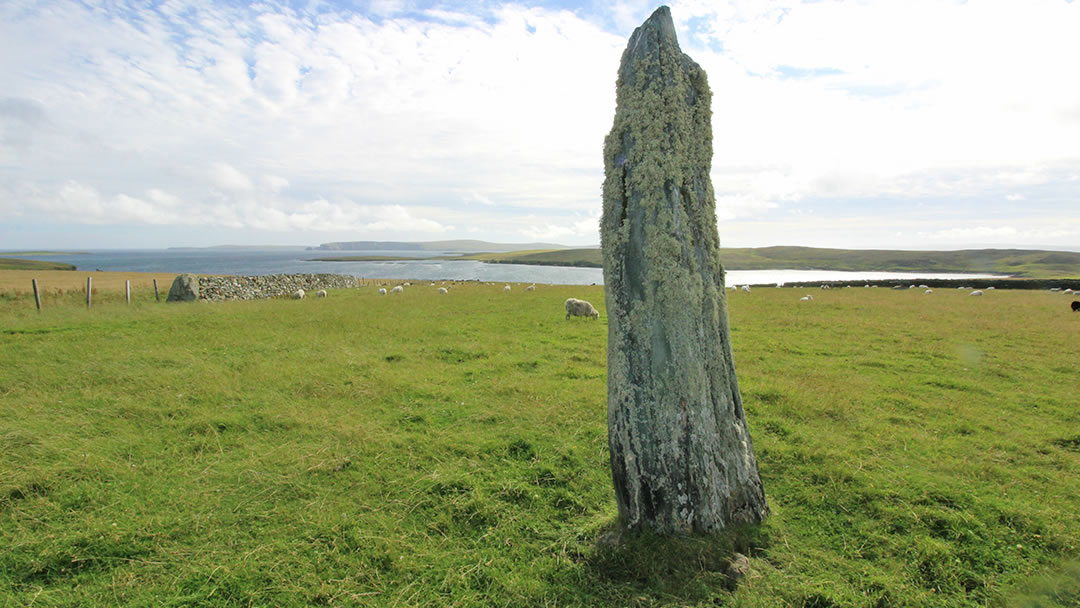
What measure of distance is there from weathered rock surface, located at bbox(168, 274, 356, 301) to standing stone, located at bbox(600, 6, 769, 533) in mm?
29095

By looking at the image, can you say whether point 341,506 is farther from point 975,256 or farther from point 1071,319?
point 975,256

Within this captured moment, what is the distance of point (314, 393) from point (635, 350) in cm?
666

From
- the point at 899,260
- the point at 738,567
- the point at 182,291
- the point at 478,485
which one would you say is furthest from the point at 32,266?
the point at 899,260

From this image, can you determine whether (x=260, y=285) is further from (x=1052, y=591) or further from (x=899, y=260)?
(x=899, y=260)

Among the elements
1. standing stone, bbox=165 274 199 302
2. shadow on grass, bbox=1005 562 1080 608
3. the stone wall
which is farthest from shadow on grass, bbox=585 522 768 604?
the stone wall

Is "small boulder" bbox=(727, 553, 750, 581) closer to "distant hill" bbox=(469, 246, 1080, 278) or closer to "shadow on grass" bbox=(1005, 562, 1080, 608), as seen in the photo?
"shadow on grass" bbox=(1005, 562, 1080, 608)

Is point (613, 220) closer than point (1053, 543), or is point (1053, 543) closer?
point (1053, 543)

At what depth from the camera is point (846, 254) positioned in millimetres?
146375

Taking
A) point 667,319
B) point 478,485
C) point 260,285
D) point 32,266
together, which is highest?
point 667,319

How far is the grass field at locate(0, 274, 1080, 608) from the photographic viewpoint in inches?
151

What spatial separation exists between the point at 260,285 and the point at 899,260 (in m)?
148

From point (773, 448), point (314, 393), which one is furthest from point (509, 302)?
point (773, 448)

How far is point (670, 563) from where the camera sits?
3.98 meters

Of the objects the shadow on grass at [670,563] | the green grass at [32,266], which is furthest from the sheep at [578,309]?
the green grass at [32,266]
